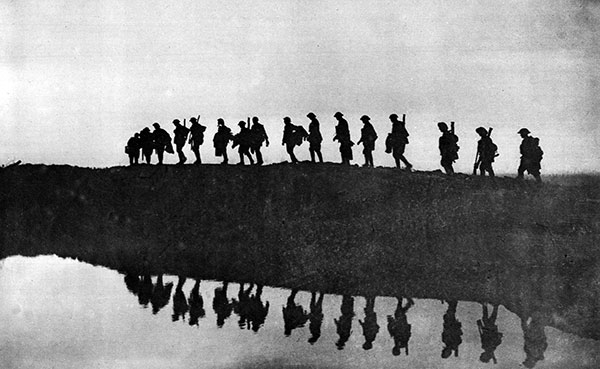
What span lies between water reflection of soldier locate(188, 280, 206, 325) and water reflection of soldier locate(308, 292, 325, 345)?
0.74 metres

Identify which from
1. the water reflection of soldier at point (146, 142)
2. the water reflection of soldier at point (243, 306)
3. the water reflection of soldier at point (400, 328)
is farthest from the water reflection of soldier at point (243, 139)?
the water reflection of soldier at point (400, 328)

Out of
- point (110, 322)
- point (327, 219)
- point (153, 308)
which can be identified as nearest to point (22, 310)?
point (110, 322)

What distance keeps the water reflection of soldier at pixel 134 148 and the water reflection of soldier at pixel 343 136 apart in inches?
56.5

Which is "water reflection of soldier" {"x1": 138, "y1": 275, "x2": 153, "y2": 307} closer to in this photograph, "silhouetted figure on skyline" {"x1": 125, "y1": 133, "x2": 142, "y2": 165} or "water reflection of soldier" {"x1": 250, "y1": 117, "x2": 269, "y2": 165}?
"silhouetted figure on skyline" {"x1": 125, "y1": 133, "x2": 142, "y2": 165}

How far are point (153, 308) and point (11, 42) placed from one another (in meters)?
2.21

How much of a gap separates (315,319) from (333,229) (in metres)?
0.64

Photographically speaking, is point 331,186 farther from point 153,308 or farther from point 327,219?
point 153,308

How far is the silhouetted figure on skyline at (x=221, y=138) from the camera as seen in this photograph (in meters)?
4.46

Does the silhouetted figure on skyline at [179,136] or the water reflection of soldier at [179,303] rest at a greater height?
the silhouetted figure on skyline at [179,136]

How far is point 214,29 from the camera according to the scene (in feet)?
14.8

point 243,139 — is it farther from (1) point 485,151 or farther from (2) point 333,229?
(1) point 485,151

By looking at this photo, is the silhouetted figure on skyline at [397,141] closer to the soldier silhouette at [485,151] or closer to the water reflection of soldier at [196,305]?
the soldier silhouette at [485,151]

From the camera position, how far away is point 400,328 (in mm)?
3992

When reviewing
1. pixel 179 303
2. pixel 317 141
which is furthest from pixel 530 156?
pixel 179 303
